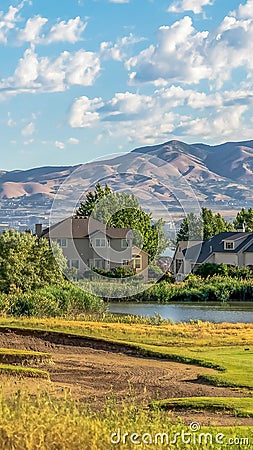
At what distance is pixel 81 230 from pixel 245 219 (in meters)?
33.4

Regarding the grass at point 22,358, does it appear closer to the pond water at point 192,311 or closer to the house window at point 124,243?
the pond water at point 192,311

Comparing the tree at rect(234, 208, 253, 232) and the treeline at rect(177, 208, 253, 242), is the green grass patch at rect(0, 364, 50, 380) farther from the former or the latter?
the tree at rect(234, 208, 253, 232)

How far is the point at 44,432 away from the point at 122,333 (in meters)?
12.2

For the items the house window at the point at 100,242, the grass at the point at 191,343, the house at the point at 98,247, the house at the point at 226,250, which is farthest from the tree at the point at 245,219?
the grass at the point at 191,343

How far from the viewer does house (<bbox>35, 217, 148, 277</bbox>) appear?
34688 millimetres

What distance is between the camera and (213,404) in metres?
9.88

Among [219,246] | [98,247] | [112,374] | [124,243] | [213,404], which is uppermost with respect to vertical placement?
[124,243]

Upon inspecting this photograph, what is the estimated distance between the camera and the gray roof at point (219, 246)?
59.0m

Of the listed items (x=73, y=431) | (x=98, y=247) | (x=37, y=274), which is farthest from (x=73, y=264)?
(x=73, y=431)

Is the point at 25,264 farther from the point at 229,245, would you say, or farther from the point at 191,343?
the point at 229,245

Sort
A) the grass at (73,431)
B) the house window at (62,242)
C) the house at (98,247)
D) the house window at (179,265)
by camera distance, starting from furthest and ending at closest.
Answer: the house window at (179,265)
the house window at (62,242)
the house at (98,247)
the grass at (73,431)

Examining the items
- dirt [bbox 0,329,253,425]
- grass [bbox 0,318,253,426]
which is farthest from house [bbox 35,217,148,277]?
dirt [bbox 0,329,253,425]

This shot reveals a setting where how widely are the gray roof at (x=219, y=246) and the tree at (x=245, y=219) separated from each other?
371 inches

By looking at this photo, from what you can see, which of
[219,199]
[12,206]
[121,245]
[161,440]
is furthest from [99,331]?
[219,199]
